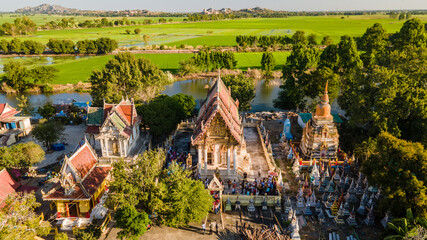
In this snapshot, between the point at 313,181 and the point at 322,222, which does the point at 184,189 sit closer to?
the point at 322,222

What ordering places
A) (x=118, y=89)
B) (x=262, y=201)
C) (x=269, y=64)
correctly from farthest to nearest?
1. (x=269, y=64)
2. (x=118, y=89)
3. (x=262, y=201)

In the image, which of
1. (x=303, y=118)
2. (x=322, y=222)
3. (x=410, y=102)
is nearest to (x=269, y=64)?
(x=303, y=118)

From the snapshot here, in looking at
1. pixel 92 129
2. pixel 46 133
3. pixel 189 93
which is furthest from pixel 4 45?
pixel 92 129

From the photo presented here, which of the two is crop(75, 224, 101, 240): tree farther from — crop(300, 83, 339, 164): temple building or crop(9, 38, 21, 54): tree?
crop(9, 38, 21, 54): tree

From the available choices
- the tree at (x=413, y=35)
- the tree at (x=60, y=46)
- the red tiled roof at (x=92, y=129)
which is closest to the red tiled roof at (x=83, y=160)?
the red tiled roof at (x=92, y=129)

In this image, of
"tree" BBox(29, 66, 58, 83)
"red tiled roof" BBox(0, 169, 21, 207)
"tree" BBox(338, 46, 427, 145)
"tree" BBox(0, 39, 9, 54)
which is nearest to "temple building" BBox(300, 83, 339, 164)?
"tree" BBox(338, 46, 427, 145)

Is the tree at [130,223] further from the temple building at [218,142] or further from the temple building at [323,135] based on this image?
the temple building at [323,135]

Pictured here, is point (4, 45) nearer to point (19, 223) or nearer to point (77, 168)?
point (77, 168)
